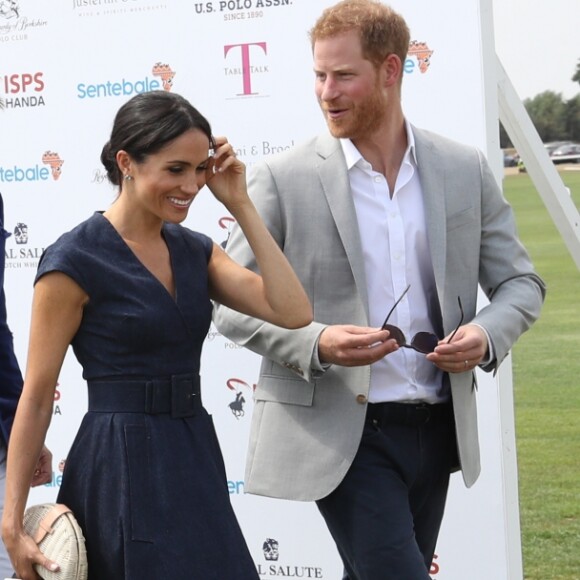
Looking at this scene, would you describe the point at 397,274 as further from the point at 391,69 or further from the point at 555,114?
the point at 555,114

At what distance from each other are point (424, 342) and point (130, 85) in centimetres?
260

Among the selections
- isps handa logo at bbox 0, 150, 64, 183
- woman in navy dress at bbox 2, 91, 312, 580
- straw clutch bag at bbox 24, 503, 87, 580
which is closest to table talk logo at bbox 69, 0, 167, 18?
isps handa logo at bbox 0, 150, 64, 183

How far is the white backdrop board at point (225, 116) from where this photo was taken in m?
4.92

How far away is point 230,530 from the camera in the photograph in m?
3.05

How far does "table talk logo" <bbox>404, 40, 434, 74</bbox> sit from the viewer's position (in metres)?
4.91

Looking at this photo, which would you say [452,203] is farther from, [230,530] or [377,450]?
[230,530]

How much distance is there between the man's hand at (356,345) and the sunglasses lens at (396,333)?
0.03 meters

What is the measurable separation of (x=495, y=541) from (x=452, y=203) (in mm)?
1875

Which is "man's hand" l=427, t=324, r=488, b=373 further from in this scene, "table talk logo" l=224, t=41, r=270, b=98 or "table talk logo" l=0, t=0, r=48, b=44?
"table talk logo" l=0, t=0, r=48, b=44

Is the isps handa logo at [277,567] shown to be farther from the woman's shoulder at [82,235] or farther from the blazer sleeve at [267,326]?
the woman's shoulder at [82,235]

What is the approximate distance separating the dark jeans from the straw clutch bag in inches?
33.2

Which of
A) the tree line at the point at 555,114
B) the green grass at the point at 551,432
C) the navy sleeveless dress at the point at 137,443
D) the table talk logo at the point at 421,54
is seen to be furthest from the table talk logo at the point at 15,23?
the tree line at the point at 555,114

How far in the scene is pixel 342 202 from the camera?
139 inches

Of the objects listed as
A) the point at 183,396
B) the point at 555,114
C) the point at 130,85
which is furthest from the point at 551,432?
the point at 555,114
